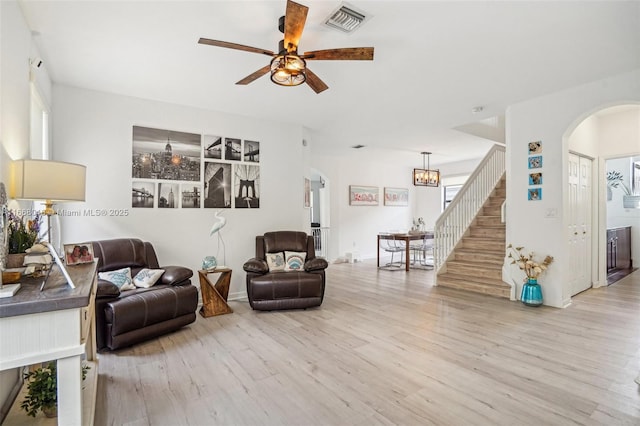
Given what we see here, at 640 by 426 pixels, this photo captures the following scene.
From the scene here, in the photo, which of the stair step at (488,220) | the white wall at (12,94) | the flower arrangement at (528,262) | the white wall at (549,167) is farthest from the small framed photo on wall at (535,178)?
the white wall at (12,94)

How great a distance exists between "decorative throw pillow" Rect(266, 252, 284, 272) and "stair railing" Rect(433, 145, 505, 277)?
279cm

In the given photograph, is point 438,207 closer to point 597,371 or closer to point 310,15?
point 597,371

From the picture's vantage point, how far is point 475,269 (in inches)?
206

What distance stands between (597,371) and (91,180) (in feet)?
17.0

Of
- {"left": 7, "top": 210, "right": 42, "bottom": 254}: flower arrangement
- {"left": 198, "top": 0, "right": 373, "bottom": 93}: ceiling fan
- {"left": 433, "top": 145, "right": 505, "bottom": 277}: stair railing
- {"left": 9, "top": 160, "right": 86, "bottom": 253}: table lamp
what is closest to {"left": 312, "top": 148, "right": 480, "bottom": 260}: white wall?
{"left": 433, "top": 145, "right": 505, "bottom": 277}: stair railing

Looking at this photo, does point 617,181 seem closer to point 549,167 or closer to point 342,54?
point 549,167

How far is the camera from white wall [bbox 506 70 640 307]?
381 cm

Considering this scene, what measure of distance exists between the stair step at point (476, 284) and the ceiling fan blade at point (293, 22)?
4328 mm

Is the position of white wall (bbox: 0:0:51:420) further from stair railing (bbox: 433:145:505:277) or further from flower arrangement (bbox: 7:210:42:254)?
stair railing (bbox: 433:145:505:277)

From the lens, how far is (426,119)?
5.07 m

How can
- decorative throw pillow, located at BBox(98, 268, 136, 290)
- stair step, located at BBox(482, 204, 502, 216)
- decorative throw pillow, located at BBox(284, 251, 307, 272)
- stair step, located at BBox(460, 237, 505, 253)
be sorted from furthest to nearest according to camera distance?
stair step, located at BBox(482, 204, 502, 216)
stair step, located at BBox(460, 237, 505, 253)
decorative throw pillow, located at BBox(284, 251, 307, 272)
decorative throw pillow, located at BBox(98, 268, 136, 290)

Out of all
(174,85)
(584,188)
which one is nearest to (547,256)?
(584,188)

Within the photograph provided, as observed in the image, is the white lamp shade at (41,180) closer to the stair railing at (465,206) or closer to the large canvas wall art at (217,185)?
the large canvas wall art at (217,185)

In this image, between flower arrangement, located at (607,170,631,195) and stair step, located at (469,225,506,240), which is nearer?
stair step, located at (469,225,506,240)
